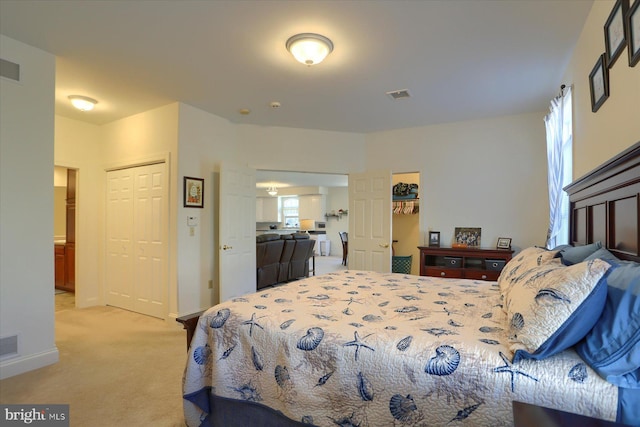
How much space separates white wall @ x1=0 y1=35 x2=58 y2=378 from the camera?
2.66 metres

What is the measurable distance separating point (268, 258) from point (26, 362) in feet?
11.6

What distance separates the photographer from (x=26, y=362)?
2.73 metres

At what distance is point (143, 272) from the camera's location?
442cm

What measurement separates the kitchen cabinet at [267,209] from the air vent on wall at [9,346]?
10112mm

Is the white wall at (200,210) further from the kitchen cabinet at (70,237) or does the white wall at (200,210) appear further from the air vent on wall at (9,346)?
the kitchen cabinet at (70,237)

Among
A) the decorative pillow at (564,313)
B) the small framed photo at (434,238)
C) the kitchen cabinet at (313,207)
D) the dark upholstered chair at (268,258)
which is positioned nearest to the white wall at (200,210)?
the dark upholstered chair at (268,258)

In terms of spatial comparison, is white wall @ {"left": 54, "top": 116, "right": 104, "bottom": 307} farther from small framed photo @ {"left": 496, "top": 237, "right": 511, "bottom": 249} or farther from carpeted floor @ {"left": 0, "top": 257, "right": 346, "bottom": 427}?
small framed photo @ {"left": 496, "top": 237, "right": 511, "bottom": 249}

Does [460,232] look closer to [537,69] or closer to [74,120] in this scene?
[537,69]

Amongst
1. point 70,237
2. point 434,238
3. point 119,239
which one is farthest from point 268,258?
point 70,237

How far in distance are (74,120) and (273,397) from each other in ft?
16.5

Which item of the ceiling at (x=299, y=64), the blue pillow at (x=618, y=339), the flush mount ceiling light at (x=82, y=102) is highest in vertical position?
the ceiling at (x=299, y=64)

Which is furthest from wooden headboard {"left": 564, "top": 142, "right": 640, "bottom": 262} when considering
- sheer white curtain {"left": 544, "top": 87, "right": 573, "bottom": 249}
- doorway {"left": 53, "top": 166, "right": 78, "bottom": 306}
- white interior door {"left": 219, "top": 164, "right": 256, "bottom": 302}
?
doorway {"left": 53, "top": 166, "right": 78, "bottom": 306}

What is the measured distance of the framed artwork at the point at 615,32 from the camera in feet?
5.63

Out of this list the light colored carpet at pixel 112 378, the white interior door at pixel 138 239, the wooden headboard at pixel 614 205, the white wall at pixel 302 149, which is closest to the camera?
the wooden headboard at pixel 614 205
